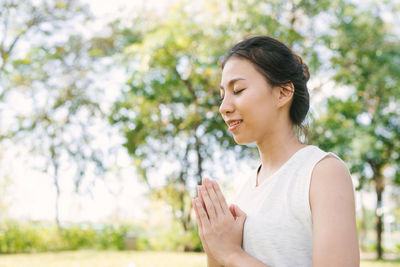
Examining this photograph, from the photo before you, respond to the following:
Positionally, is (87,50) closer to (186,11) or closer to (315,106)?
(186,11)

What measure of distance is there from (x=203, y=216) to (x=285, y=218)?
0.27 meters

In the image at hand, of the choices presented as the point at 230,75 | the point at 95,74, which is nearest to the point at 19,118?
the point at 95,74

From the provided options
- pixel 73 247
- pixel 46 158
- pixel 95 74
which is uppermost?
pixel 95 74

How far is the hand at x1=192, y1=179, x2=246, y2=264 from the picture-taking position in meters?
1.33

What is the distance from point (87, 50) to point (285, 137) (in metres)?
13.5

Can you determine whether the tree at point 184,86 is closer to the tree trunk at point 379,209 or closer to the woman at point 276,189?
the tree trunk at point 379,209

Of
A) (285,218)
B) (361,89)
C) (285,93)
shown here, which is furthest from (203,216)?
(361,89)

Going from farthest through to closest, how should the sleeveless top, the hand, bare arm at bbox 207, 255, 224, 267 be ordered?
bare arm at bbox 207, 255, 224, 267 < the hand < the sleeveless top

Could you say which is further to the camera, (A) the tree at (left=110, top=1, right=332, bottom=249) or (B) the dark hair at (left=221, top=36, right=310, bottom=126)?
(A) the tree at (left=110, top=1, right=332, bottom=249)

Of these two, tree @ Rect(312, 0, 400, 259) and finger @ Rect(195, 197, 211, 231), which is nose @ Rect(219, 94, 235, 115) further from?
tree @ Rect(312, 0, 400, 259)

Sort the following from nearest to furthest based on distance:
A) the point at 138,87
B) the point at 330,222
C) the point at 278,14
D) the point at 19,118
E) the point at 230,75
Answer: the point at 330,222 → the point at 230,75 → the point at 278,14 → the point at 138,87 → the point at 19,118

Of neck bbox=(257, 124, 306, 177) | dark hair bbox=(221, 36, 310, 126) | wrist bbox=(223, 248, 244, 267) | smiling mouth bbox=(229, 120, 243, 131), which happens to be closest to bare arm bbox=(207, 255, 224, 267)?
wrist bbox=(223, 248, 244, 267)

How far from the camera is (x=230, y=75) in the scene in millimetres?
1433

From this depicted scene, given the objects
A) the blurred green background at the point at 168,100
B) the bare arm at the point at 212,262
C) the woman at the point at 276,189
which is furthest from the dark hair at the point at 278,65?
the blurred green background at the point at 168,100
